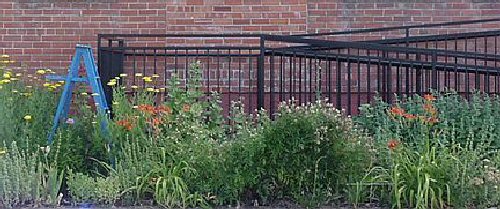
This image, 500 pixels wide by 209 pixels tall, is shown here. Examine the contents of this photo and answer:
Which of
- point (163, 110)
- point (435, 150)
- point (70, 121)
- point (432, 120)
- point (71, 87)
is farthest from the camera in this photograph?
point (71, 87)

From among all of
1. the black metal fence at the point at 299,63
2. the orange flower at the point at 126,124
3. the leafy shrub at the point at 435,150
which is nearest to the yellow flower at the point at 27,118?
the orange flower at the point at 126,124

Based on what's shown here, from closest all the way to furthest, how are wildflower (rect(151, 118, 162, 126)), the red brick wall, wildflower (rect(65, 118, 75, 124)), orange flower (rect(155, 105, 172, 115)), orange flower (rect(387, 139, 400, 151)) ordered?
orange flower (rect(387, 139, 400, 151)) < wildflower (rect(151, 118, 162, 126)) < orange flower (rect(155, 105, 172, 115)) < wildflower (rect(65, 118, 75, 124)) < the red brick wall

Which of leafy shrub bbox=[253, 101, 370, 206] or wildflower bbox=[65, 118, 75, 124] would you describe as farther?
wildflower bbox=[65, 118, 75, 124]

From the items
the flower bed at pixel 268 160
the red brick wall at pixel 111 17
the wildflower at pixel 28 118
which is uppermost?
the red brick wall at pixel 111 17

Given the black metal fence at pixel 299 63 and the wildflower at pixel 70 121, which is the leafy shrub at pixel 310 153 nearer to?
the wildflower at pixel 70 121

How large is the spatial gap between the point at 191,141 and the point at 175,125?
0.46m

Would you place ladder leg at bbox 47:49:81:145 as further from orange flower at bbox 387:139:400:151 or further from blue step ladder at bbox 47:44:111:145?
orange flower at bbox 387:139:400:151

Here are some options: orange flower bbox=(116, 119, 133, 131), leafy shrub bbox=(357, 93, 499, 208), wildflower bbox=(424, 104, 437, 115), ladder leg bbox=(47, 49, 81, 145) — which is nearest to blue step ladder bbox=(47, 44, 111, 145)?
ladder leg bbox=(47, 49, 81, 145)

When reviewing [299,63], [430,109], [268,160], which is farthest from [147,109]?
[299,63]

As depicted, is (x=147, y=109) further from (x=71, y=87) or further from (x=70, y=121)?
(x=71, y=87)

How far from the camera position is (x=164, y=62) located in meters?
10.2

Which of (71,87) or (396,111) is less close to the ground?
(71,87)

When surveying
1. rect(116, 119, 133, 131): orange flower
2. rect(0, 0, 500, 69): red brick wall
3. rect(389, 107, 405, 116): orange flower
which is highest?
rect(0, 0, 500, 69): red brick wall

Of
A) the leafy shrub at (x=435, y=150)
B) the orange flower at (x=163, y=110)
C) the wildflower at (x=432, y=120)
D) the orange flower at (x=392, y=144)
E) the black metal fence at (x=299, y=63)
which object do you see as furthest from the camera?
the black metal fence at (x=299, y=63)
